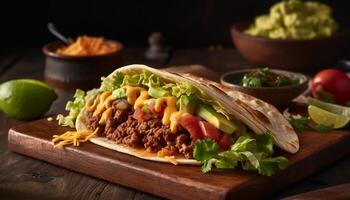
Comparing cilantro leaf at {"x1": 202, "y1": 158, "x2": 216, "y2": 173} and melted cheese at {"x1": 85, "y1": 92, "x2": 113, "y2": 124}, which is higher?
cilantro leaf at {"x1": 202, "y1": 158, "x2": 216, "y2": 173}

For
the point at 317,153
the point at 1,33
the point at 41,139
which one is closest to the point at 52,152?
the point at 41,139

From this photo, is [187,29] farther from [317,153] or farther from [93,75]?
[317,153]

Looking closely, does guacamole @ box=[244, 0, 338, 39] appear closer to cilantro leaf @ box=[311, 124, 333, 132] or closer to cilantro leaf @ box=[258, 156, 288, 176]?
cilantro leaf @ box=[311, 124, 333, 132]

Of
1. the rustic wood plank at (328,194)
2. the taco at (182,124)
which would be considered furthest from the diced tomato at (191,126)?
the rustic wood plank at (328,194)

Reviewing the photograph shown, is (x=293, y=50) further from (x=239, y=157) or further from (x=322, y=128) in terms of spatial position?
(x=239, y=157)

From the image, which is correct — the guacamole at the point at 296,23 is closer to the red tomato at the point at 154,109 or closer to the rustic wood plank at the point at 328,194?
the red tomato at the point at 154,109

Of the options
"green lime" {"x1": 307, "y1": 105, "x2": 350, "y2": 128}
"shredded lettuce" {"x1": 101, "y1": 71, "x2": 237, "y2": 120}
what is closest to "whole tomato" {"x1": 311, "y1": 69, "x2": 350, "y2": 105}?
"green lime" {"x1": 307, "y1": 105, "x2": 350, "y2": 128}
